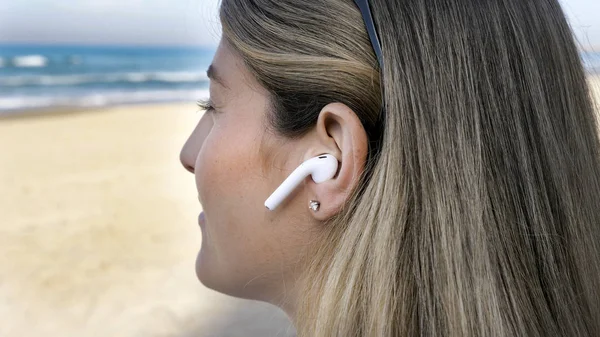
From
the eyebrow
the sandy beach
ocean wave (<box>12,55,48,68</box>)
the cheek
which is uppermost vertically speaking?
the eyebrow

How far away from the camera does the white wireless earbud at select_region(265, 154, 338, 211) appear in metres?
1.03

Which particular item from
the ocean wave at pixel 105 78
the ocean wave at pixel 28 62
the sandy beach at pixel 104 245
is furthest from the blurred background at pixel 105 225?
the ocean wave at pixel 28 62

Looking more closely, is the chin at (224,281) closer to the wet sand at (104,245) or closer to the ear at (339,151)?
the ear at (339,151)

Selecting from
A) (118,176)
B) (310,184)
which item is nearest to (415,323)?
(310,184)

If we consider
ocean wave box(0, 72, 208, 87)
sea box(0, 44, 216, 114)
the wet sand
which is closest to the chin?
the wet sand

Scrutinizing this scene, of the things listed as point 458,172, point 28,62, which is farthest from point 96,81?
point 458,172

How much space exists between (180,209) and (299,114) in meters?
4.67

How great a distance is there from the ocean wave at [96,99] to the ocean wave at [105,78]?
0.86m

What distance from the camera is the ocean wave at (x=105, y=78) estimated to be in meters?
13.9

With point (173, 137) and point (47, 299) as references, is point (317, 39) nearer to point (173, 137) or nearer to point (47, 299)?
point (47, 299)

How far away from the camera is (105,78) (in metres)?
15.6

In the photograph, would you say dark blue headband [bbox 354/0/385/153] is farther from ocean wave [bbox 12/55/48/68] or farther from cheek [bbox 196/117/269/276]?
ocean wave [bbox 12/55/48/68]

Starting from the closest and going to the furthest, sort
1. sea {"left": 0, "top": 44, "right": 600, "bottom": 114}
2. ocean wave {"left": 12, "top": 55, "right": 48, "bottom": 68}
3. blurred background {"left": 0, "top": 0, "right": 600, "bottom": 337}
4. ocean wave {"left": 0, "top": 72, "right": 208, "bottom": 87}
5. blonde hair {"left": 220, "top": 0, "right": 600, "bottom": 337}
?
1. blonde hair {"left": 220, "top": 0, "right": 600, "bottom": 337}
2. blurred background {"left": 0, "top": 0, "right": 600, "bottom": 337}
3. sea {"left": 0, "top": 44, "right": 600, "bottom": 114}
4. ocean wave {"left": 0, "top": 72, "right": 208, "bottom": 87}
5. ocean wave {"left": 12, "top": 55, "right": 48, "bottom": 68}

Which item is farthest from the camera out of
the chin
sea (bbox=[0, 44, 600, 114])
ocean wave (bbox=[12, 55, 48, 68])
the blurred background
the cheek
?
ocean wave (bbox=[12, 55, 48, 68])
